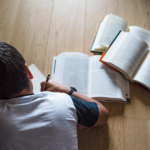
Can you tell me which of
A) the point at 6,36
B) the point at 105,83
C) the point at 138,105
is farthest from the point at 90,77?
the point at 6,36

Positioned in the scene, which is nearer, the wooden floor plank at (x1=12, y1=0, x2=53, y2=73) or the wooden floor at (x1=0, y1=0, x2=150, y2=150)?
the wooden floor at (x1=0, y1=0, x2=150, y2=150)

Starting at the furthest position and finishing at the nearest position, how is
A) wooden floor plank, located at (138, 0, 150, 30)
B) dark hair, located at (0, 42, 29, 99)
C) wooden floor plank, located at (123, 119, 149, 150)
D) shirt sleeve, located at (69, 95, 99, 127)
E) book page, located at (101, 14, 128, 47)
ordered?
wooden floor plank, located at (138, 0, 150, 30)
book page, located at (101, 14, 128, 47)
wooden floor plank, located at (123, 119, 149, 150)
shirt sleeve, located at (69, 95, 99, 127)
dark hair, located at (0, 42, 29, 99)

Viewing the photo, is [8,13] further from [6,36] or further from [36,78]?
[36,78]

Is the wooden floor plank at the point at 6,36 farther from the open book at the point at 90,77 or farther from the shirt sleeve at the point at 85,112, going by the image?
the shirt sleeve at the point at 85,112

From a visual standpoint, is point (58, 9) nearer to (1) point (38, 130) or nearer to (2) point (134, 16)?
(2) point (134, 16)

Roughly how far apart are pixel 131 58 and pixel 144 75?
0.38 ft

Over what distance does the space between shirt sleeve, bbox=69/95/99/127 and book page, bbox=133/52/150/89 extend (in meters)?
0.31

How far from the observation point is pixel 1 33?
94cm

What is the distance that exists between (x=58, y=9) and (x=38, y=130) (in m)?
0.89

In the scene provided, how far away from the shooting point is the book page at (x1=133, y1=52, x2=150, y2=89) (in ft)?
2.40

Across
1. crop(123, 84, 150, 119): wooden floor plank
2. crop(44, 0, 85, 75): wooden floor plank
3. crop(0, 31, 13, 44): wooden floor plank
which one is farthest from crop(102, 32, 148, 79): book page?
crop(0, 31, 13, 44): wooden floor plank

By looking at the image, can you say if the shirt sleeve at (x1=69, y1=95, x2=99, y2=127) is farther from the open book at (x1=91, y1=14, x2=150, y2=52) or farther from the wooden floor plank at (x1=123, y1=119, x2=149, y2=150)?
the open book at (x1=91, y1=14, x2=150, y2=52)

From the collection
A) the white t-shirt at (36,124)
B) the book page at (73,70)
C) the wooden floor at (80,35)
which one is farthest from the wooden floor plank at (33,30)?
the white t-shirt at (36,124)

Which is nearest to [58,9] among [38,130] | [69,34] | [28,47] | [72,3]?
[72,3]
